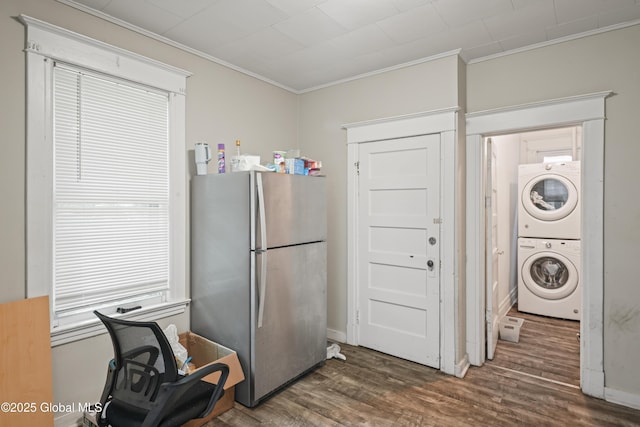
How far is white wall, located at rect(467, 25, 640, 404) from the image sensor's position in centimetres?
236

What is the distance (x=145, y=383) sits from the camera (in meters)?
1.55

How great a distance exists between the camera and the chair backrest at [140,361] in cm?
150

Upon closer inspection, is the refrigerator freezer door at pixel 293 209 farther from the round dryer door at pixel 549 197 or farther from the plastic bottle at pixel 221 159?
the round dryer door at pixel 549 197

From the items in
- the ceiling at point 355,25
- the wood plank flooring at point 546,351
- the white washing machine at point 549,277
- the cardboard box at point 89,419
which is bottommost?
the wood plank flooring at point 546,351

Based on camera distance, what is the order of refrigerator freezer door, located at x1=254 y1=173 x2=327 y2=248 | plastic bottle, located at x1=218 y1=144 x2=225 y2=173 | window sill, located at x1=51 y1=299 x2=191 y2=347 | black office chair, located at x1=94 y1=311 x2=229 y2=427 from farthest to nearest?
plastic bottle, located at x1=218 y1=144 x2=225 y2=173
refrigerator freezer door, located at x1=254 y1=173 x2=327 y2=248
window sill, located at x1=51 y1=299 x2=191 y2=347
black office chair, located at x1=94 y1=311 x2=229 y2=427

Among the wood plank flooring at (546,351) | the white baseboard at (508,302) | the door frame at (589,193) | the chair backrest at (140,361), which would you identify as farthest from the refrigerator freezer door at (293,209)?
the white baseboard at (508,302)

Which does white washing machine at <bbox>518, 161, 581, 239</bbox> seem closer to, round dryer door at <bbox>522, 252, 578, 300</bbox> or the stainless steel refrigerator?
round dryer door at <bbox>522, 252, 578, 300</bbox>

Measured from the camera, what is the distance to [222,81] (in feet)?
9.82

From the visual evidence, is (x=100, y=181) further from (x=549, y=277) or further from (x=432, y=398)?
(x=549, y=277)

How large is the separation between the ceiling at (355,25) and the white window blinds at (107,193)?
19.3 inches

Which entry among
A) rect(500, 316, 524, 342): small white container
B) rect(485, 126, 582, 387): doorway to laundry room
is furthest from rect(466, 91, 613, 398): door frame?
rect(485, 126, 582, 387): doorway to laundry room

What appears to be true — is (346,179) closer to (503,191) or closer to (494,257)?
(494,257)

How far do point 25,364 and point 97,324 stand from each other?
0.39m

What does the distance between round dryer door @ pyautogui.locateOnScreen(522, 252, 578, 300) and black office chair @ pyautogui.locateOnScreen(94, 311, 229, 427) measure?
4333 millimetres
